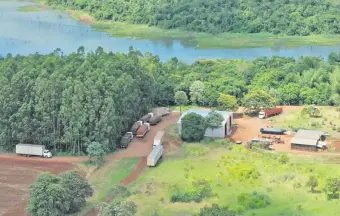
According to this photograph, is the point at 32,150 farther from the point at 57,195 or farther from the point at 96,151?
the point at 57,195

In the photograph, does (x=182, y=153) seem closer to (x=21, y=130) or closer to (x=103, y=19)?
(x=21, y=130)

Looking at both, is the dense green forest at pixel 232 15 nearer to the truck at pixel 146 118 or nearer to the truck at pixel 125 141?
the truck at pixel 146 118

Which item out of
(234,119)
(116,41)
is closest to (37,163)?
(234,119)

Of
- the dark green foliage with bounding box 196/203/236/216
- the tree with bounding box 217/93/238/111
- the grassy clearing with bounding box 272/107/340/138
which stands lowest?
the dark green foliage with bounding box 196/203/236/216

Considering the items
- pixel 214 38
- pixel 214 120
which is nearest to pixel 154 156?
pixel 214 120

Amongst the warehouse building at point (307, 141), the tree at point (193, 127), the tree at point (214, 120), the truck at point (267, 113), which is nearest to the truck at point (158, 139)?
the tree at point (193, 127)

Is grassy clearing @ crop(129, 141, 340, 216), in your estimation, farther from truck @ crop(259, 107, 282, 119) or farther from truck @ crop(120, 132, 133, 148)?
truck @ crop(259, 107, 282, 119)

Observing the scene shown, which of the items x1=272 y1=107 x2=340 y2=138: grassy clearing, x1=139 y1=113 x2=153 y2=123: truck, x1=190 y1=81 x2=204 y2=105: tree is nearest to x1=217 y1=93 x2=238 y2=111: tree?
x1=190 y1=81 x2=204 y2=105: tree
